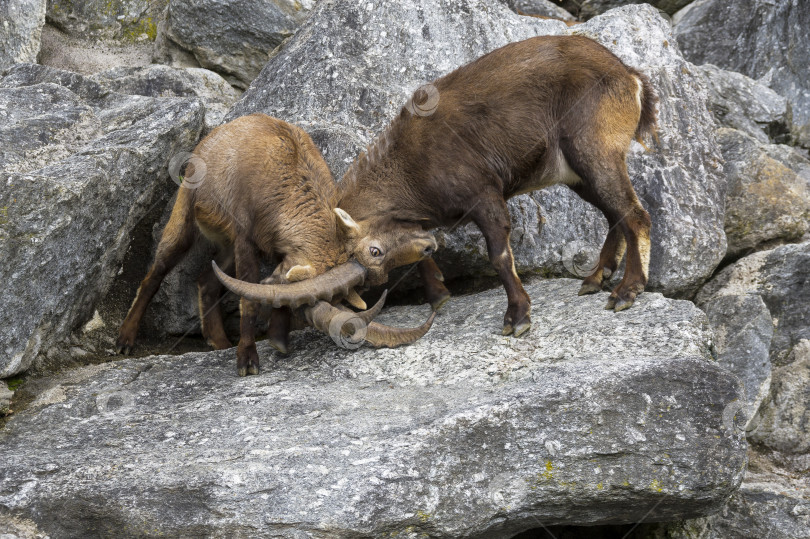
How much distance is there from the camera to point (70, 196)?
21.3 feet

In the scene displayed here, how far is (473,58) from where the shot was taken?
8469mm

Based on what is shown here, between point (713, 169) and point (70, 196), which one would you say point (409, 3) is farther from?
point (70, 196)

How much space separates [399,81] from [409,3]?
93cm

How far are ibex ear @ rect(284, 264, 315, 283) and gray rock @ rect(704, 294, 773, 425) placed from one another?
3577 mm

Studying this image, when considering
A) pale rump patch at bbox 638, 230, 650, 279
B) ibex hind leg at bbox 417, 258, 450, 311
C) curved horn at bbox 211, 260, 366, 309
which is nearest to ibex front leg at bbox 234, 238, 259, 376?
curved horn at bbox 211, 260, 366, 309

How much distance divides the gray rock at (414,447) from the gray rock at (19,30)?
4.87 meters

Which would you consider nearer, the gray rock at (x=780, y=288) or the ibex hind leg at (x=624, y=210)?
the ibex hind leg at (x=624, y=210)

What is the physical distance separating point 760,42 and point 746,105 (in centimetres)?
144

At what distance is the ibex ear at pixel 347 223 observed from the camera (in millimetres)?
6469

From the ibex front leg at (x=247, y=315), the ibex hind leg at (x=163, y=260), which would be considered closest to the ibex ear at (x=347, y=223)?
the ibex front leg at (x=247, y=315)

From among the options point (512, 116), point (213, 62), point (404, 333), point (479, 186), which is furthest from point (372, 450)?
point (213, 62)

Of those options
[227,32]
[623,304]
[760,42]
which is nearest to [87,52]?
[227,32]

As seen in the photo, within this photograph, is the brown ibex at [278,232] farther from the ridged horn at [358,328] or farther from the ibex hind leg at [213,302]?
the ibex hind leg at [213,302]

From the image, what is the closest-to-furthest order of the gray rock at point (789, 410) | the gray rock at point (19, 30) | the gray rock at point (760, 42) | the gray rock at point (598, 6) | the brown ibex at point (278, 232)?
the brown ibex at point (278, 232) → the gray rock at point (789, 410) → the gray rock at point (19, 30) → the gray rock at point (760, 42) → the gray rock at point (598, 6)
